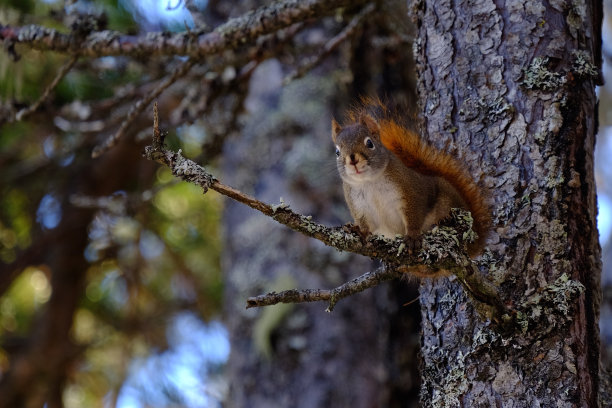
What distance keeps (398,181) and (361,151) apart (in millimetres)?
135

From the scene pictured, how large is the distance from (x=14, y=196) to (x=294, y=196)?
5.43 feet

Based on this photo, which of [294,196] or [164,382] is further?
[164,382]

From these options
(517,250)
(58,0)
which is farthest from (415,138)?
(58,0)

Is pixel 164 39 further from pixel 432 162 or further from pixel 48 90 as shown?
pixel 432 162

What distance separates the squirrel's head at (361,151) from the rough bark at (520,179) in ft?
0.47

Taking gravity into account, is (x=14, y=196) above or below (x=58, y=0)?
below

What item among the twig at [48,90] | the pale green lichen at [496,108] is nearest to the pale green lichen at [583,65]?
the pale green lichen at [496,108]

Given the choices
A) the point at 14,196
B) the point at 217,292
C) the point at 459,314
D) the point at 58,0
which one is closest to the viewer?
the point at 459,314

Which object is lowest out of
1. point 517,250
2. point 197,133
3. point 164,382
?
point 164,382

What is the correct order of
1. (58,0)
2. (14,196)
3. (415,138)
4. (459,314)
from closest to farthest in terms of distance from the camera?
(459,314), (415,138), (58,0), (14,196)

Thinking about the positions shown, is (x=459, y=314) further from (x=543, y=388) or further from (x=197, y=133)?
(x=197, y=133)

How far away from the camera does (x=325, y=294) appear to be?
1331 millimetres

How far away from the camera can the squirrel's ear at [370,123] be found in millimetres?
1860

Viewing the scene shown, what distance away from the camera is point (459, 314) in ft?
4.86
